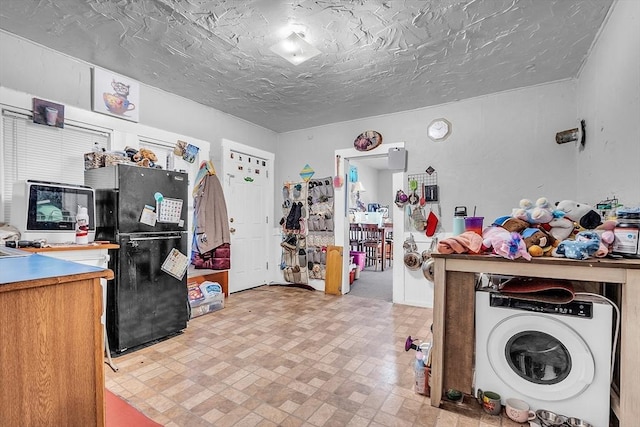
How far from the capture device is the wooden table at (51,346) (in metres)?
0.92

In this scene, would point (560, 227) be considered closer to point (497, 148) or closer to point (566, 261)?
point (566, 261)

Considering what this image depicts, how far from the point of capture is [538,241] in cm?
162

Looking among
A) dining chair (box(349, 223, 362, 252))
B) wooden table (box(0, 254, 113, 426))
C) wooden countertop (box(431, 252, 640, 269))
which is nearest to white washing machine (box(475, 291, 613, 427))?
wooden countertop (box(431, 252, 640, 269))

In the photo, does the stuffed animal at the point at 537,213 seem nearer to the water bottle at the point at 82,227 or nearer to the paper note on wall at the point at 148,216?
the paper note on wall at the point at 148,216

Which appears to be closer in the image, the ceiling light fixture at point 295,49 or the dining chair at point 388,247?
the ceiling light fixture at point 295,49

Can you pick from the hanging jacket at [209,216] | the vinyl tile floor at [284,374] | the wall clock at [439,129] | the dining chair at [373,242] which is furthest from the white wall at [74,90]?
the dining chair at [373,242]

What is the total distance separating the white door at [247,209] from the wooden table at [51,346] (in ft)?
10.3

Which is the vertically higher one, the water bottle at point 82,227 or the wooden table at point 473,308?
the water bottle at point 82,227

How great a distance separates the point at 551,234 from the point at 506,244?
0.33 m

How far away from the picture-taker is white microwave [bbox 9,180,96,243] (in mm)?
2062

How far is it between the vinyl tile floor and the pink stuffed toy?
0.90 meters

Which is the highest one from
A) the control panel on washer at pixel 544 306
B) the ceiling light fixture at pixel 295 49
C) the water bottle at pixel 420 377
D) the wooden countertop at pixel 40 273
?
the ceiling light fixture at pixel 295 49

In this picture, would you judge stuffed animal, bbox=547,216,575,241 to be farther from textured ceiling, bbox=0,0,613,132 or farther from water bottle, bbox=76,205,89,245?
water bottle, bbox=76,205,89,245

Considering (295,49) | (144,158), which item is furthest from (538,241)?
(144,158)
